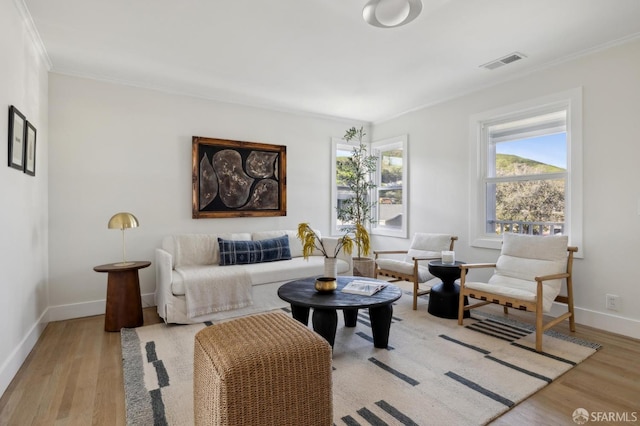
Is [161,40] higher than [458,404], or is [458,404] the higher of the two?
[161,40]

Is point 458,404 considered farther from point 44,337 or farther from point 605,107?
point 44,337

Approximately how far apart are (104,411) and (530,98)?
14.6 feet

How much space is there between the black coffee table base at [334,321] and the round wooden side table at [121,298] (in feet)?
5.27

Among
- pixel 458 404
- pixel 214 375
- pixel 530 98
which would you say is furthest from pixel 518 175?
pixel 214 375

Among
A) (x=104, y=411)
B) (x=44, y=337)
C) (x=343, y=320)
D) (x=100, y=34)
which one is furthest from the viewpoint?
(x=343, y=320)

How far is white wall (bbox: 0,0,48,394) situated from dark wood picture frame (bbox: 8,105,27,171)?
5 centimetres

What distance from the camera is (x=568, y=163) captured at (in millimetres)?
3344

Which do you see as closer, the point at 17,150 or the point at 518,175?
the point at 17,150

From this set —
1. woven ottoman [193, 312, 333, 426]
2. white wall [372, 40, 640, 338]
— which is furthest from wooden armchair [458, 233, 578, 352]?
woven ottoman [193, 312, 333, 426]

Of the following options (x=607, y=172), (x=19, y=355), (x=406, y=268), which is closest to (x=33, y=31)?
(x=19, y=355)

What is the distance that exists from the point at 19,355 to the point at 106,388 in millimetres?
819

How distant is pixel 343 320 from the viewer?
3.37m

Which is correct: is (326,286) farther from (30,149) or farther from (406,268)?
(30,149)

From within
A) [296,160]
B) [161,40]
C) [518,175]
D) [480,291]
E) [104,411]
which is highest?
[161,40]
